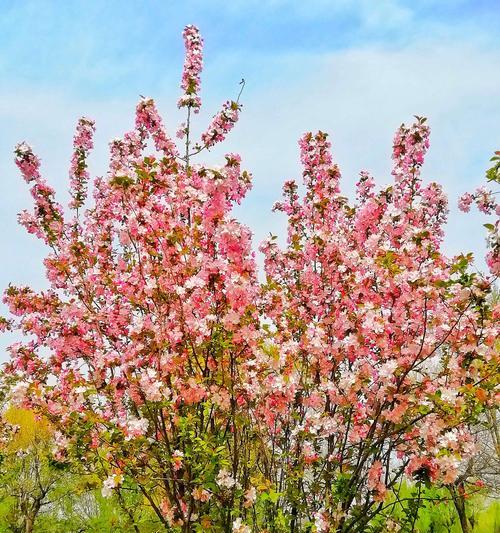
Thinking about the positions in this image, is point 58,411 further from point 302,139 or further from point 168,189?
point 302,139

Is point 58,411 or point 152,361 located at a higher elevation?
point 152,361

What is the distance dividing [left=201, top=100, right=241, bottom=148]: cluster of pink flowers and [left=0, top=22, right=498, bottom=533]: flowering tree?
2 cm

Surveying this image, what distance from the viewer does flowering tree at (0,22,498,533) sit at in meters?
4.54

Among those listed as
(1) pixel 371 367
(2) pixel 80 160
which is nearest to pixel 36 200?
(2) pixel 80 160

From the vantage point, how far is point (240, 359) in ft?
16.0

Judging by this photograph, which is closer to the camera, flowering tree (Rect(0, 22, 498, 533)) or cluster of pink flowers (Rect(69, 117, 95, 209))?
flowering tree (Rect(0, 22, 498, 533))

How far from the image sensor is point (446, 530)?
1062cm

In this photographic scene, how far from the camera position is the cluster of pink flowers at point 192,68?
635cm

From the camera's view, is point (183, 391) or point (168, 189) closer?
point (183, 391)

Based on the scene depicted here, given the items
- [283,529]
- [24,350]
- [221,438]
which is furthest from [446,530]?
[24,350]

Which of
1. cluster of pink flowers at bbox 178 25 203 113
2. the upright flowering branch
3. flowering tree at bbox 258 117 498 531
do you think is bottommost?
flowering tree at bbox 258 117 498 531

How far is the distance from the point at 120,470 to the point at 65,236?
10.3 feet

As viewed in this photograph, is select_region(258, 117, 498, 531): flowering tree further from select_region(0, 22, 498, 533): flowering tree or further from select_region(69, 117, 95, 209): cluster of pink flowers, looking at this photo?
select_region(69, 117, 95, 209): cluster of pink flowers

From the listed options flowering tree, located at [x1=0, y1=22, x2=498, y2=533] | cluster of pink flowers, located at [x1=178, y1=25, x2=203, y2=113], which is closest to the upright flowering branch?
flowering tree, located at [x1=0, y1=22, x2=498, y2=533]
